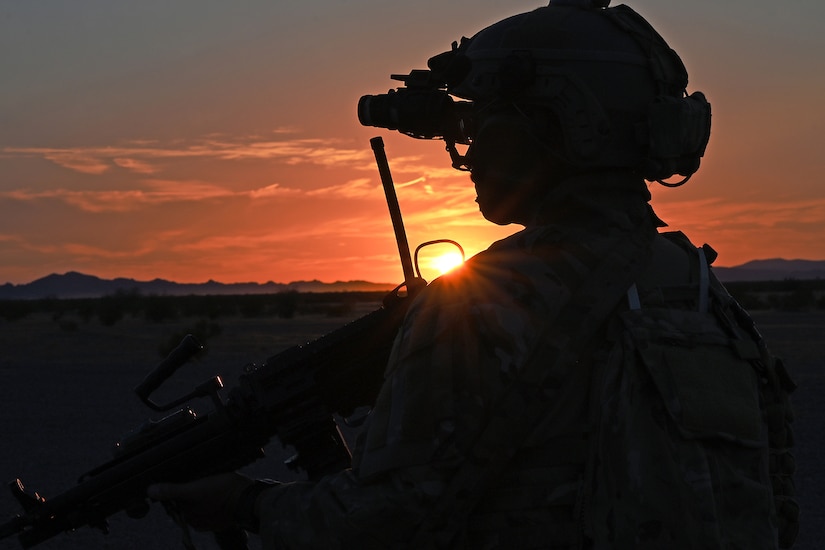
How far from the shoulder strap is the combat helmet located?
15.4 inches

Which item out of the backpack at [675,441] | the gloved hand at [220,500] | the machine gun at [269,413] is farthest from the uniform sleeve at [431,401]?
the machine gun at [269,413]

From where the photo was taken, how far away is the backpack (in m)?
2.14

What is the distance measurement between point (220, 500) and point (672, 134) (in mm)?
1531

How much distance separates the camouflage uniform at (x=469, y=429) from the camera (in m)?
2.17

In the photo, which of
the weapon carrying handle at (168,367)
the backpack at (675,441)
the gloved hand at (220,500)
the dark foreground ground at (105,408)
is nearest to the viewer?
the backpack at (675,441)

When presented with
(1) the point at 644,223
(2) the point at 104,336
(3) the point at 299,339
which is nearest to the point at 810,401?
(1) the point at 644,223

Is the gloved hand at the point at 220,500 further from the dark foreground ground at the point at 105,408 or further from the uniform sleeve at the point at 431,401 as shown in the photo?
the dark foreground ground at the point at 105,408

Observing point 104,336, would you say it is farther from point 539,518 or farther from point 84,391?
point 539,518

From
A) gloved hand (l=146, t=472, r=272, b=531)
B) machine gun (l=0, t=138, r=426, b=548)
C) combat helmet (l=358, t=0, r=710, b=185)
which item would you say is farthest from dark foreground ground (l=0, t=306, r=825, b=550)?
combat helmet (l=358, t=0, r=710, b=185)

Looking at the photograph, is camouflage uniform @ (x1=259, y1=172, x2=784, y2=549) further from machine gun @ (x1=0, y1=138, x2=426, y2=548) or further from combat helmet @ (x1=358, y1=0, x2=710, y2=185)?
machine gun @ (x1=0, y1=138, x2=426, y2=548)

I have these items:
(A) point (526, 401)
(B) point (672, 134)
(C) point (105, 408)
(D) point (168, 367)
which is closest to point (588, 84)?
(B) point (672, 134)

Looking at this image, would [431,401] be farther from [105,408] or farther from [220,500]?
[105,408]

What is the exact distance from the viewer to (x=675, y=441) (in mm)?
2168

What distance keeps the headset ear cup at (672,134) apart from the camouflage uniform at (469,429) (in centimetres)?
34
